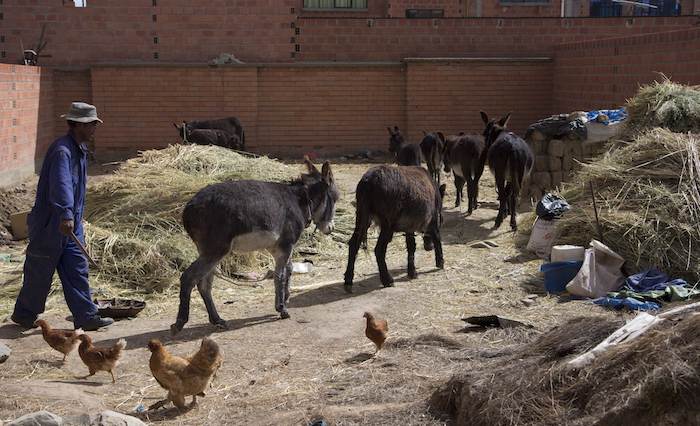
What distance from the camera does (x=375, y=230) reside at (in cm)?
1282

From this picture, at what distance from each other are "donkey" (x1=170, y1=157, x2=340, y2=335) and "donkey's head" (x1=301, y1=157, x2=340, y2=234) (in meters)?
0.13

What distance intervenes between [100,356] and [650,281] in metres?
5.59

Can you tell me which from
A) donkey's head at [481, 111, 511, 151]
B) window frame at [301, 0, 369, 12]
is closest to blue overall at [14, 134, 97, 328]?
donkey's head at [481, 111, 511, 151]

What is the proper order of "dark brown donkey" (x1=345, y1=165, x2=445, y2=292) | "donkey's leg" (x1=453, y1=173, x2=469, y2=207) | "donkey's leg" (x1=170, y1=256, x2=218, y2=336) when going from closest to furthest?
"donkey's leg" (x1=170, y1=256, x2=218, y2=336) < "dark brown donkey" (x1=345, y1=165, x2=445, y2=292) < "donkey's leg" (x1=453, y1=173, x2=469, y2=207)

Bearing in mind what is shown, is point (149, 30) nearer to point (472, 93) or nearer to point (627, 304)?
point (472, 93)

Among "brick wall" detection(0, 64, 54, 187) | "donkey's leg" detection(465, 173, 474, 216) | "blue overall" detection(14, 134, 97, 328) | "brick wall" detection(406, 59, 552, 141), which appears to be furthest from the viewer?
"brick wall" detection(406, 59, 552, 141)

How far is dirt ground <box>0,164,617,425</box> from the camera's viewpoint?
5668 mm

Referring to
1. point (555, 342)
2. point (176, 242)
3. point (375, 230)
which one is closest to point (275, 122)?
point (375, 230)

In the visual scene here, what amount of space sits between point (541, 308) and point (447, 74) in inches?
541

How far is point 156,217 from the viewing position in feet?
34.2

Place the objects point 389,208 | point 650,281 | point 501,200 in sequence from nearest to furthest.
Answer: point 650,281 → point 389,208 → point 501,200

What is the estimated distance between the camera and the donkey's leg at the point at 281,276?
26.5ft

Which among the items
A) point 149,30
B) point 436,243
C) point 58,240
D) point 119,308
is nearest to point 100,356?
point 58,240

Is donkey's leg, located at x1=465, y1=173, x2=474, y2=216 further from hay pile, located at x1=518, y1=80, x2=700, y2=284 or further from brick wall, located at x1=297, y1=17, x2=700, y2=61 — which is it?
brick wall, located at x1=297, y1=17, x2=700, y2=61
